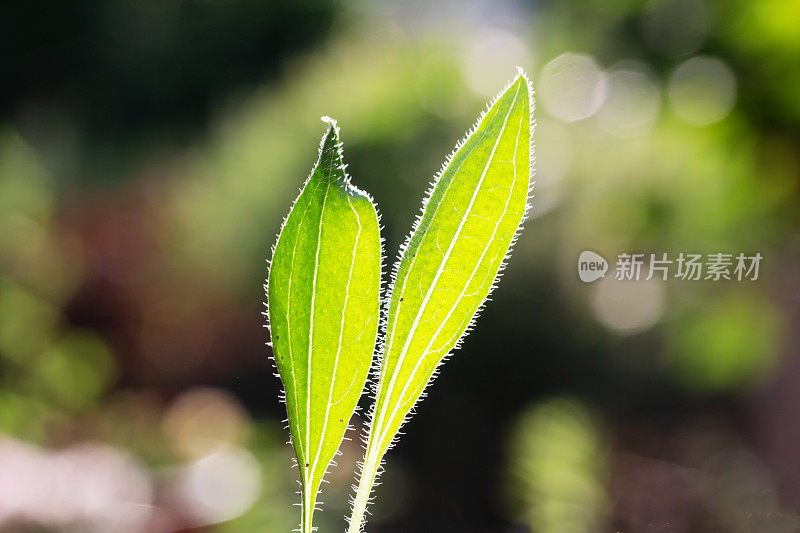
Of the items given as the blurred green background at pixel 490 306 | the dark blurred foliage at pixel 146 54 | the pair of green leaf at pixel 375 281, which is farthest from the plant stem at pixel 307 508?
the dark blurred foliage at pixel 146 54

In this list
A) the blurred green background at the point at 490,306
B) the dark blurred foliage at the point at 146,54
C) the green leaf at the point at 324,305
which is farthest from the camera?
the dark blurred foliage at the point at 146,54

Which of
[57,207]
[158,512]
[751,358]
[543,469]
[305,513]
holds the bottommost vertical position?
[305,513]

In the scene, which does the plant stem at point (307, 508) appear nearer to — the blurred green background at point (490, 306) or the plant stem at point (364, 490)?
the plant stem at point (364, 490)

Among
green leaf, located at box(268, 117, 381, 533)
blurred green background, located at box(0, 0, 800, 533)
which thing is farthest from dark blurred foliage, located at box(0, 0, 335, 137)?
green leaf, located at box(268, 117, 381, 533)

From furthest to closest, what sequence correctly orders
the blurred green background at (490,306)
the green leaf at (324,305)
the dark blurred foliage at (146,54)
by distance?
1. the dark blurred foliage at (146,54)
2. the blurred green background at (490,306)
3. the green leaf at (324,305)

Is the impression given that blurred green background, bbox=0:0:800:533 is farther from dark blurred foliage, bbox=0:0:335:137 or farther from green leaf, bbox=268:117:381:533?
green leaf, bbox=268:117:381:533

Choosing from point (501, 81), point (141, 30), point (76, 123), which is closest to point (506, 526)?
point (501, 81)

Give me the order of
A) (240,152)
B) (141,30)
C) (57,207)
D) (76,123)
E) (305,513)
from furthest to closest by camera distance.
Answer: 1. (141,30)
2. (76,123)
3. (57,207)
4. (240,152)
5. (305,513)

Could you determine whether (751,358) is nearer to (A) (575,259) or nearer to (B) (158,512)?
(A) (575,259)
